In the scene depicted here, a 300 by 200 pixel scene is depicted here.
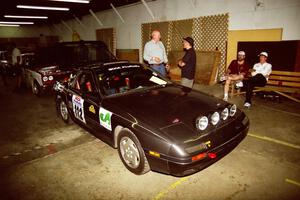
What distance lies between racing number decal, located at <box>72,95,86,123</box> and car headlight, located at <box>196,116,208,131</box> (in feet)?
7.32

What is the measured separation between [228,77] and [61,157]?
16.2 feet

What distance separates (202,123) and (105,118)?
1474 mm

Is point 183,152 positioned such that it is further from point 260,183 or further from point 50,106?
point 50,106

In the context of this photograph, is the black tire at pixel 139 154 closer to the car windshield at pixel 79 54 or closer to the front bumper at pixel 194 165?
the front bumper at pixel 194 165

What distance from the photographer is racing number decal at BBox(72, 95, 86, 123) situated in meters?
4.09

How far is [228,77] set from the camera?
6500mm

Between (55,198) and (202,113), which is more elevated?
(202,113)

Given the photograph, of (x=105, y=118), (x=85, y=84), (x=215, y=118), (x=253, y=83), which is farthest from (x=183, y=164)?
(x=253, y=83)

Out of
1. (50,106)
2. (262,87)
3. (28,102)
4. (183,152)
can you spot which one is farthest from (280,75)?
(28,102)

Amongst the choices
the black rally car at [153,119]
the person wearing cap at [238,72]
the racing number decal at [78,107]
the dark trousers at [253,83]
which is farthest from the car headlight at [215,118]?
the person wearing cap at [238,72]

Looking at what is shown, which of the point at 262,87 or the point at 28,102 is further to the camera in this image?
the point at 28,102

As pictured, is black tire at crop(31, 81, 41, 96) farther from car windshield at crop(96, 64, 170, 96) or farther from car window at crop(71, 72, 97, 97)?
car windshield at crop(96, 64, 170, 96)

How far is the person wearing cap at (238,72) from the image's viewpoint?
6.45m

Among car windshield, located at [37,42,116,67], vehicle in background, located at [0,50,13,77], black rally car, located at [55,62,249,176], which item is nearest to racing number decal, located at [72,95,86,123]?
black rally car, located at [55,62,249,176]
